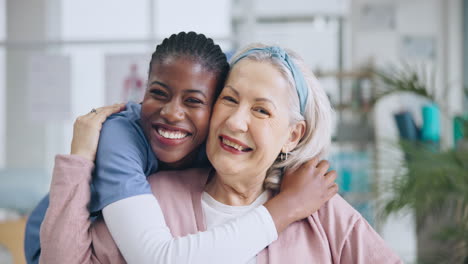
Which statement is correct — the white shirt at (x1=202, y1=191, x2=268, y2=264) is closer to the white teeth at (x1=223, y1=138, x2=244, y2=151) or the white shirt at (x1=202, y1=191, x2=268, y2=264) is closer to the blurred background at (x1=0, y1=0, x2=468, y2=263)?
the white teeth at (x1=223, y1=138, x2=244, y2=151)

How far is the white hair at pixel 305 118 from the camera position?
1192mm

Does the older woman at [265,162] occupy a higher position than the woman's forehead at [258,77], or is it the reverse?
the woman's forehead at [258,77]

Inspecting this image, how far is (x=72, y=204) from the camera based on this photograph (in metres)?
1.06

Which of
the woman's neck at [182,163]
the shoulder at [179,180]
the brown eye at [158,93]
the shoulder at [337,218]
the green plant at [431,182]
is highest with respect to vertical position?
the brown eye at [158,93]

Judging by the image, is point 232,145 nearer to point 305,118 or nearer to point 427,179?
point 305,118

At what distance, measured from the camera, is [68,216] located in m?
1.05

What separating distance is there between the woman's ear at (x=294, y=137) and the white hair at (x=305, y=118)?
1cm

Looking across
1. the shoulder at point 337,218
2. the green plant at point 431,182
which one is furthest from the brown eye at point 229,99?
the green plant at point 431,182

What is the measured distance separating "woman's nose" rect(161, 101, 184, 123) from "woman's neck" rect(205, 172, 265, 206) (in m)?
0.23

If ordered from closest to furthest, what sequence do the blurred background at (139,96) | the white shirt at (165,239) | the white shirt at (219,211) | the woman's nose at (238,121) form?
1. the white shirt at (165,239)
2. the woman's nose at (238,121)
3. the white shirt at (219,211)
4. the blurred background at (139,96)

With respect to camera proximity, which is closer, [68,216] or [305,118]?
[68,216]

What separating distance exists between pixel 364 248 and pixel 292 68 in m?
0.49

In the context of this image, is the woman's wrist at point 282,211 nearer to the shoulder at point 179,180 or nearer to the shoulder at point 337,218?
the shoulder at point 337,218

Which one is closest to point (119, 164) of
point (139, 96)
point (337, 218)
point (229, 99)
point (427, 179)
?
point (229, 99)
